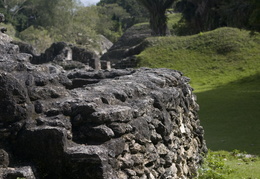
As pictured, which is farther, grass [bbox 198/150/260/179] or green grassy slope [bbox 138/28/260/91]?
green grassy slope [bbox 138/28/260/91]

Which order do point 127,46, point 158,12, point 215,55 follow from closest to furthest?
point 215,55, point 158,12, point 127,46

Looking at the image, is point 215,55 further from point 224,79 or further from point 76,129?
point 76,129

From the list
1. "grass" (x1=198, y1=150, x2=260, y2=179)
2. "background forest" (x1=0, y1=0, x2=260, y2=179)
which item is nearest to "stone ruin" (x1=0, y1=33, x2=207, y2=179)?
"grass" (x1=198, y1=150, x2=260, y2=179)

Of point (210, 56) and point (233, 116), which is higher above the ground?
point (210, 56)

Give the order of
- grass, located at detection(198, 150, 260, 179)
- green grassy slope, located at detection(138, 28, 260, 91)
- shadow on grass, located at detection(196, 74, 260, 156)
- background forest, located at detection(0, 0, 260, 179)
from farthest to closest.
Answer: green grassy slope, located at detection(138, 28, 260, 91) → shadow on grass, located at detection(196, 74, 260, 156) → background forest, located at detection(0, 0, 260, 179) → grass, located at detection(198, 150, 260, 179)

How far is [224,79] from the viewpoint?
82.5ft

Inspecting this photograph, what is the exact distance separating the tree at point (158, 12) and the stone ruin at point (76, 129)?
1427 inches

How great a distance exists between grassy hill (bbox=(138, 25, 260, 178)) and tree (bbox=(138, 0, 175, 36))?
933 centimetres

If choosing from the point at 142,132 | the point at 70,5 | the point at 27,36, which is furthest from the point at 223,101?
the point at 70,5

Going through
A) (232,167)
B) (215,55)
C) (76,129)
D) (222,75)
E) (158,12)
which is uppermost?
(158,12)

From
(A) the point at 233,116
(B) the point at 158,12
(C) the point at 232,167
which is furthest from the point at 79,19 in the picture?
(C) the point at 232,167

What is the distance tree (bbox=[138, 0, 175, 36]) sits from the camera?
4128cm

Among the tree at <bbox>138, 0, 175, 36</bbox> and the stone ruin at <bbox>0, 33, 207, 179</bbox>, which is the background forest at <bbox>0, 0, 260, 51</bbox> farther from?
the stone ruin at <bbox>0, 33, 207, 179</bbox>

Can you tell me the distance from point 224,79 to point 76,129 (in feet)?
Answer: 71.2
